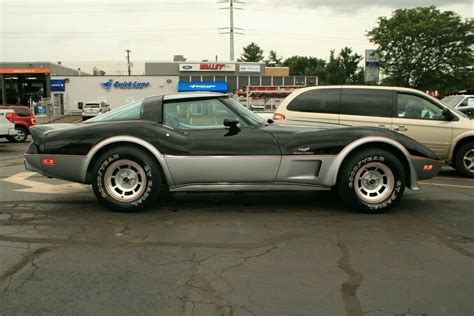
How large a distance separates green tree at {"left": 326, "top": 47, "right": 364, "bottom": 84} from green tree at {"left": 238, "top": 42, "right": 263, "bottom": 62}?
23009 millimetres

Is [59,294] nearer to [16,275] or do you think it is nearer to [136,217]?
[16,275]

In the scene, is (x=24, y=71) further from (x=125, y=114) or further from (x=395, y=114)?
(x=125, y=114)

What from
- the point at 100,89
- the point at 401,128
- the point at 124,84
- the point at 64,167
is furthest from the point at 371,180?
the point at 100,89

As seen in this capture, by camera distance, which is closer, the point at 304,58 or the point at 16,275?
the point at 16,275

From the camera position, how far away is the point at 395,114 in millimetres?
9180

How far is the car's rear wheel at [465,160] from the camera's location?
944 cm

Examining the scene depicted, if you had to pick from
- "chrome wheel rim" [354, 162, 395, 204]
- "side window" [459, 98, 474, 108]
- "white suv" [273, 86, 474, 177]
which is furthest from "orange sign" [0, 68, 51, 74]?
"chrome wheel rim" [354, 162, 395, 204]

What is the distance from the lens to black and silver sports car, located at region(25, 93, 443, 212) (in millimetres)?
6070

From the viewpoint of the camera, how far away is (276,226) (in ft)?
18.3

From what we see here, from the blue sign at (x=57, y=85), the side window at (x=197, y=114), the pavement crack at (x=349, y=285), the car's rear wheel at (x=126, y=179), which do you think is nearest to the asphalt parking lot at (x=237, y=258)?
the pavement crack at (x=349, y=285)

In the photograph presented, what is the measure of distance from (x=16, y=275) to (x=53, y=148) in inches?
97.5

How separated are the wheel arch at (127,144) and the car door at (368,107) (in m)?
4.18

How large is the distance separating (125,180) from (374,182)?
312cm

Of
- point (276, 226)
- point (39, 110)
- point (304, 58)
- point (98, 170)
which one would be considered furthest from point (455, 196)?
point (304, 58)
